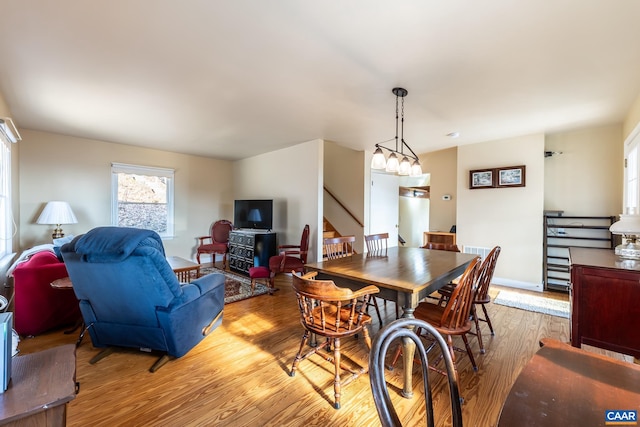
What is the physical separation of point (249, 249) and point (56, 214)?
2884mm

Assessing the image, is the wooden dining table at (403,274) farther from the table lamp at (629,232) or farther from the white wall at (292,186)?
the white wall at (292,186)

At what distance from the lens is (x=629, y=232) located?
84.4 inches

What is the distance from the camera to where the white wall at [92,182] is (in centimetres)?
439

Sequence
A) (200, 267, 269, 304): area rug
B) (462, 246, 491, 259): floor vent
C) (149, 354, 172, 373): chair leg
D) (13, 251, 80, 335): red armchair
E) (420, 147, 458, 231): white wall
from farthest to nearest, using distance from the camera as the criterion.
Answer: (420, 147, 458, 231): white wall, (462, 246, 491, 259): floor vent, (200, 267, 269, 304): area rug, (13, 251, 80, 335): red armchair, (149, 354, 172, 373): chair leg

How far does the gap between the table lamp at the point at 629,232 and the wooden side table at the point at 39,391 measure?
3473mm

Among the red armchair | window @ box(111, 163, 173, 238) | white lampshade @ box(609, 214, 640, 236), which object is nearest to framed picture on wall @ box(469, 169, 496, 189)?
white lampshade @ box(609, 214, 640, 236)

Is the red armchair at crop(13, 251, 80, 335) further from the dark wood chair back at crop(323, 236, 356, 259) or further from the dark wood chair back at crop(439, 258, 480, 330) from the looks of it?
the dark wood chair back at crop(439, 258, 480, 330)

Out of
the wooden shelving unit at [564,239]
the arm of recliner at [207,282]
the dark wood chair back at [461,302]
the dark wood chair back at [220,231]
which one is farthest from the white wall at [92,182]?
the wooden shelving unit at [564,239]

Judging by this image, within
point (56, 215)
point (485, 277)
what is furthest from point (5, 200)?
point (485, 277)

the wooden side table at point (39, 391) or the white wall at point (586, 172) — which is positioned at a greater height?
the white wall at point (586, 172)

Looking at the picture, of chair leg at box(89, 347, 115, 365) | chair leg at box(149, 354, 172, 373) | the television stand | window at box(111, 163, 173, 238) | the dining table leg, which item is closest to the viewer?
the dining table leg

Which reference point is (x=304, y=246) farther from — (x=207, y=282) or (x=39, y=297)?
(x=39, y=297)

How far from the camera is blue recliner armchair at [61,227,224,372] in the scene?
1.90 m

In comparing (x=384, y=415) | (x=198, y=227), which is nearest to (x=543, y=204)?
(x=384, y=415)
